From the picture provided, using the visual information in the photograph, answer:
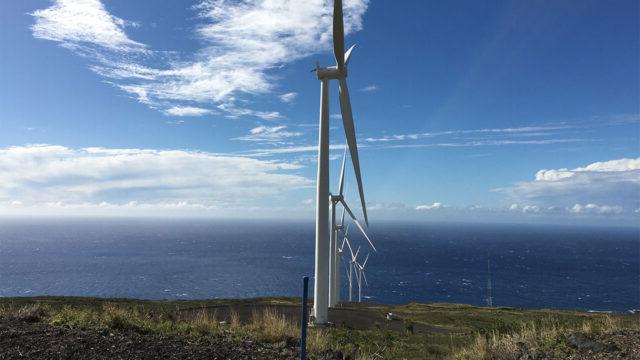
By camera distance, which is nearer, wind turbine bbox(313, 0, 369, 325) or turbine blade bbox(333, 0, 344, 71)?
turbine blade bbox(333, 0, 344, 71)

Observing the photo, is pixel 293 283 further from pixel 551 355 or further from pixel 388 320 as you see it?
pixel 551 355

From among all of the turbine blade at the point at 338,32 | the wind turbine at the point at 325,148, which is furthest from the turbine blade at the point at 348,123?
the turbine blade at the point at 338,32

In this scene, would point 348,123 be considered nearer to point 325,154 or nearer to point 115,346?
point 325,154

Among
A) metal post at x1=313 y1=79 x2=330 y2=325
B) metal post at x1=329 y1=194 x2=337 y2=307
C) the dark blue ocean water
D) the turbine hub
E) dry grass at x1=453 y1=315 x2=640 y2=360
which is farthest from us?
the dark blue ocean water

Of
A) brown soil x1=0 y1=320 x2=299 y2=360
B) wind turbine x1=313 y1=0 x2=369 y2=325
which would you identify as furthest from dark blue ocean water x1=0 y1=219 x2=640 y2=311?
brown soil x1=0 y1=320 x2=299 y2=360

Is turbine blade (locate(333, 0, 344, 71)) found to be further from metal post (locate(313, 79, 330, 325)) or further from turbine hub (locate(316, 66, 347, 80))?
metal post (locate(313, 79, 330, 325))

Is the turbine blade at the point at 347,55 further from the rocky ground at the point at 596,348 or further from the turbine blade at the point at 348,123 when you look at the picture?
the rocky ground at the point at 596,348

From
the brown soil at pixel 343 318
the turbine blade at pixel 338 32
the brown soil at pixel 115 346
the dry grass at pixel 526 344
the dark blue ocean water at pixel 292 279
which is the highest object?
the turbine blade at pixel 338 32

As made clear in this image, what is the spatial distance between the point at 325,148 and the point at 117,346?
52.4 feet

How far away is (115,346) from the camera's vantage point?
395 inches

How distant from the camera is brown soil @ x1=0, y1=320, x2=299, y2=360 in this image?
936 cm

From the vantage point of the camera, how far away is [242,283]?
122 metres

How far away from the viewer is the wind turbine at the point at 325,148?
23312 millimetres

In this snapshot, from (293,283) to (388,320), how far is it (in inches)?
→ 3815
